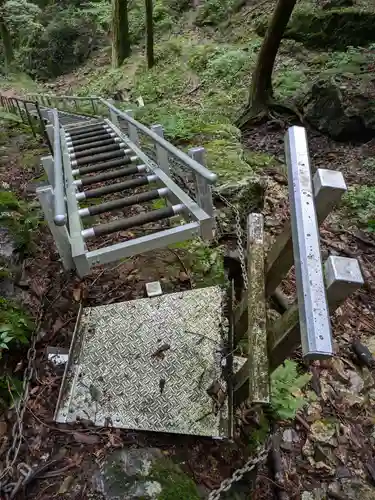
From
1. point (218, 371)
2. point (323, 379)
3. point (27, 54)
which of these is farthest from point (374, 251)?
point (27, 54)

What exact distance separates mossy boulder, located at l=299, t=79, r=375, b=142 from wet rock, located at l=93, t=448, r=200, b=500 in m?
8.27

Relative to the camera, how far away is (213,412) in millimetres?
2688

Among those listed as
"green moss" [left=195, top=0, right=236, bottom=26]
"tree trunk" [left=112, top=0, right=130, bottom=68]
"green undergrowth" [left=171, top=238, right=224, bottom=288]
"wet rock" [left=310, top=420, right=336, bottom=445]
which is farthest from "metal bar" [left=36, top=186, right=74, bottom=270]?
"green moss" [left=195, top=0, right=236, bottom=26]

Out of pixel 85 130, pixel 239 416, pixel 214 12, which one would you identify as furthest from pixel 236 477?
pixel 214 12

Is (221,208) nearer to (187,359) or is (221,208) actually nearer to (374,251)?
(187,359)

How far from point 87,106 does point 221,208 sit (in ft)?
34.5

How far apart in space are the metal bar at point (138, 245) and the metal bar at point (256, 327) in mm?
543

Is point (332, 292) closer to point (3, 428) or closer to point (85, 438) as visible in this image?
point (85, 438)

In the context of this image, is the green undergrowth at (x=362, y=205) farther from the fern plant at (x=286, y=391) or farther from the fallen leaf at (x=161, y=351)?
the fallen leaf at (x=161, y=351)

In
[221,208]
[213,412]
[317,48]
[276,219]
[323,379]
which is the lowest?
[323,379]

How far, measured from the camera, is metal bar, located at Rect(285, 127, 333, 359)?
153 cm

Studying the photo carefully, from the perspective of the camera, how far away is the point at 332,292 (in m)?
1.65

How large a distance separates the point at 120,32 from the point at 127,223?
15.7 metres

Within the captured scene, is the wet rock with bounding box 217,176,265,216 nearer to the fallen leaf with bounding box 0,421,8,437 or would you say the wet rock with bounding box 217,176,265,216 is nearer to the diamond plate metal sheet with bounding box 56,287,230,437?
the diamond plate metal sheet with bounding box 56,287,230,437
